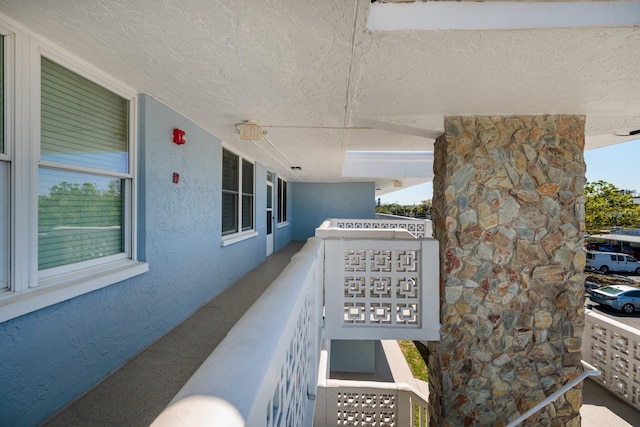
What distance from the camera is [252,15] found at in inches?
59.1

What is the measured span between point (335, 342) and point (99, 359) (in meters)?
5.91

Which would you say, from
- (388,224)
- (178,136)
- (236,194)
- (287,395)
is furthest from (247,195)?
(287,395)

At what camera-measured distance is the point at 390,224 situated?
8266 mm

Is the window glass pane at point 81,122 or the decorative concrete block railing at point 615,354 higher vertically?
the window glass pane at point 81,122

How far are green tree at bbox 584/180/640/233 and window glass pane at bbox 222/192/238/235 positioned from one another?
57.5ft

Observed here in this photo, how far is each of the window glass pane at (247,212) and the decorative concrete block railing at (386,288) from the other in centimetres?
296

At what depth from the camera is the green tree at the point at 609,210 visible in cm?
1405

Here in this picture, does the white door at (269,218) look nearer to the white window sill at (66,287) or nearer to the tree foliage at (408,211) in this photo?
the white window sill at (66,287)

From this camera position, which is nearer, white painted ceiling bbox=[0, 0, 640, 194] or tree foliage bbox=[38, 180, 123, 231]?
white painted ceiling bbox=[0, 0, 640, 194]

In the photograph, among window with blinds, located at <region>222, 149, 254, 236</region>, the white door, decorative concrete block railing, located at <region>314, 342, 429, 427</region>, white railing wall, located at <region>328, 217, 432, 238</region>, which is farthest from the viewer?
the white door

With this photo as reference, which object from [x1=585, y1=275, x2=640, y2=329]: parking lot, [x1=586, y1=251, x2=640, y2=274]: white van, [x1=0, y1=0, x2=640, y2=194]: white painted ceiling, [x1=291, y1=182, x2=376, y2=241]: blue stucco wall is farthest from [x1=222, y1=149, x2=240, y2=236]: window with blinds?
[x1=586, y1=251, x2=640, y2=274]: white van

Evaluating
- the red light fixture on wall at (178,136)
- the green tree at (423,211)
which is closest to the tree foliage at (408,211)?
the green tree at (423,211)

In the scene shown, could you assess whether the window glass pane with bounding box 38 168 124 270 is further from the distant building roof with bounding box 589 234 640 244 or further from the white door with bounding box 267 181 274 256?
the distant building roof with bounding box 589 234 640 244

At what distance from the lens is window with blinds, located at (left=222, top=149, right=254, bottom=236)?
15.1 feet
